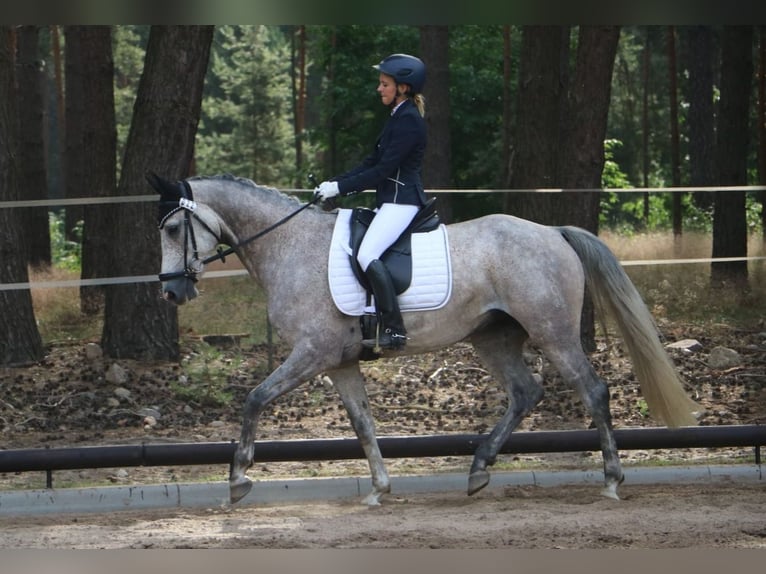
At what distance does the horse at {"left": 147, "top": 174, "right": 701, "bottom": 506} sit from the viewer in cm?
797

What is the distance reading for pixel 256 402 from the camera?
7883 mm

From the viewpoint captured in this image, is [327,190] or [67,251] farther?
[67,251]

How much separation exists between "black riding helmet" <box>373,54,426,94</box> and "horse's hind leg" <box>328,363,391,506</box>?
194 cm

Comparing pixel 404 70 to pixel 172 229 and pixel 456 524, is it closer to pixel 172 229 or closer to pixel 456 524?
pixel 172 229

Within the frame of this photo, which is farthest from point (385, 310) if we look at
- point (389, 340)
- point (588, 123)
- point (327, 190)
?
point (588, 123)

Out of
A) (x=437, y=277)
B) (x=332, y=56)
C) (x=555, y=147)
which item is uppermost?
(x=332, y=56)

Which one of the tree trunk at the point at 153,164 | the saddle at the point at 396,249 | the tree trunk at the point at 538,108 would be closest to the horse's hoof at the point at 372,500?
the saddle at the point at 396,249

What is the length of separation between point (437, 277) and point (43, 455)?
292cm

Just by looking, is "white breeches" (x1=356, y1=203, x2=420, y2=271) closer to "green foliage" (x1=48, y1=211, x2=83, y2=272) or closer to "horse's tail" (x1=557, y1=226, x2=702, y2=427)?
"horse's tail" (x1=557, y1=226, x2=702, y2=427)

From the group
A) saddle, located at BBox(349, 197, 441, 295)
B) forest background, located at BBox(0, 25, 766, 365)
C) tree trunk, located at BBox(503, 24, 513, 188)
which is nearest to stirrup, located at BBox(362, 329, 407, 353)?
saddle, located at BBox(349, 197, 441, 295)

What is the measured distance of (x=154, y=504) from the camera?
27.9 feet

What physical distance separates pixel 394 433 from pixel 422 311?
2.83 m
